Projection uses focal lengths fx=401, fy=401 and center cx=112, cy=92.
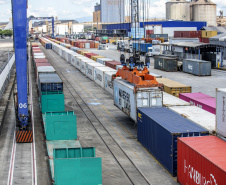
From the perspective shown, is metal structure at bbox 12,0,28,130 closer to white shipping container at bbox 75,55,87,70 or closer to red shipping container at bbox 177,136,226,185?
red shipping container at bbox 177,136,226,185

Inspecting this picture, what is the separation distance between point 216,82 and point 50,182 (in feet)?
148

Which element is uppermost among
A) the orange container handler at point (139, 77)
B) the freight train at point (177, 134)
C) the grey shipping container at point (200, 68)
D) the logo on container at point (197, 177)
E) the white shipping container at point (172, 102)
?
the orange container handler at point (139, 77)

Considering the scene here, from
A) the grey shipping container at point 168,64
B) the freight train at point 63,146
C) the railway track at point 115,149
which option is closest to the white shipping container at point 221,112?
the railway track at point 115,149

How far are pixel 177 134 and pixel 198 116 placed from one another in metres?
4.97

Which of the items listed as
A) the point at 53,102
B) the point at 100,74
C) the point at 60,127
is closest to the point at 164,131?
the point at 60,127

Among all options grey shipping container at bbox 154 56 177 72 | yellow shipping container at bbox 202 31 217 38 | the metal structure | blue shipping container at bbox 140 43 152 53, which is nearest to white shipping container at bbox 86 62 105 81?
grey shipping container at bbox 154 56 177 72

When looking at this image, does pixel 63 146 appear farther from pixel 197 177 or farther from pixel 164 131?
pixel 197 177

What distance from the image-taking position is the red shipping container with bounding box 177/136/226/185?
56.0 feet

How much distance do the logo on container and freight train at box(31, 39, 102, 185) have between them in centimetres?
451

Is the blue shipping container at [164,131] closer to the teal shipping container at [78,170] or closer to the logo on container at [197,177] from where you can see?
the logo on container at [197,177]

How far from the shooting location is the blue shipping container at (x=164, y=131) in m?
22.6

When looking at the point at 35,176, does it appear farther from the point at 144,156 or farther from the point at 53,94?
the point at 53,94

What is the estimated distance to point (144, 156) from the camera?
27.2 metres

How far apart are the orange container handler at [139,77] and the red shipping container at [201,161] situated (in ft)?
37.3
